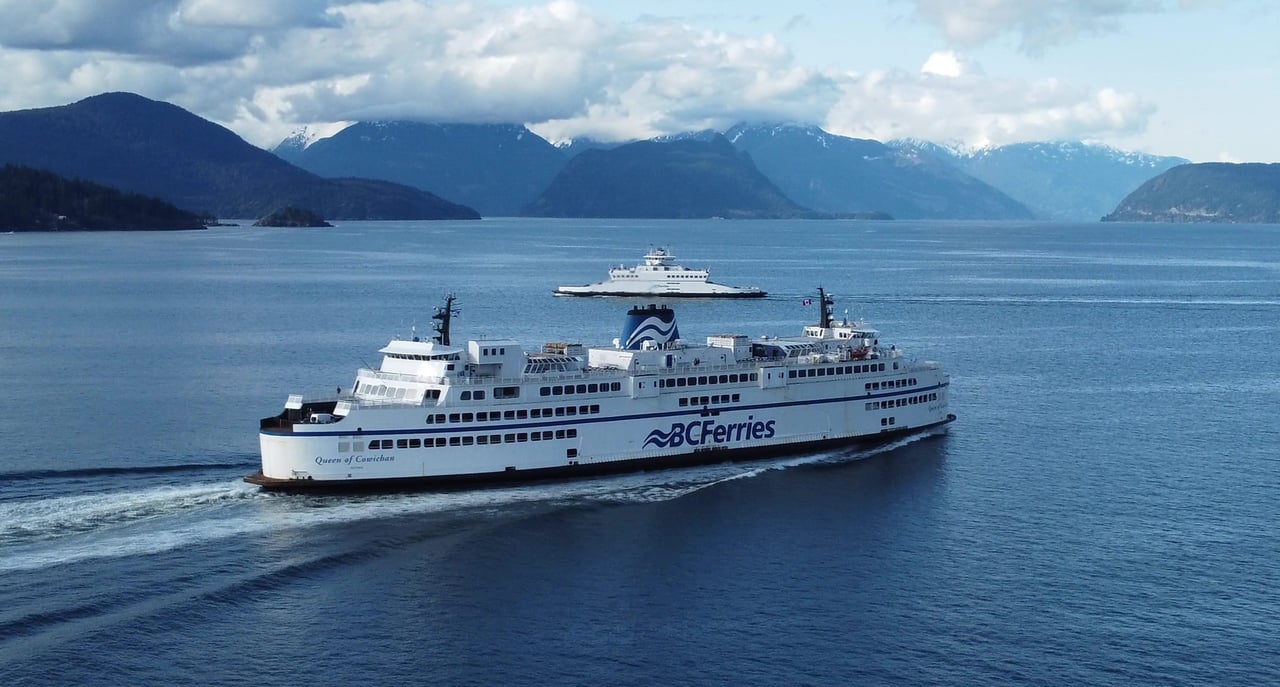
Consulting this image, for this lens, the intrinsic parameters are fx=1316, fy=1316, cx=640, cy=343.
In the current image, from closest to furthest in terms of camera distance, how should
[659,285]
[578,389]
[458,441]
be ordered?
[458,441]
[578,389]
[659,285]

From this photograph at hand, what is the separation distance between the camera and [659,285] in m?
154

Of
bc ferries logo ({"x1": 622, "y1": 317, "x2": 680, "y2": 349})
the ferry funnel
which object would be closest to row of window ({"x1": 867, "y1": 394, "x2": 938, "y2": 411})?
the ferry funnel

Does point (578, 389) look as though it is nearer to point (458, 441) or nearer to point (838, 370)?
point (458, 441)

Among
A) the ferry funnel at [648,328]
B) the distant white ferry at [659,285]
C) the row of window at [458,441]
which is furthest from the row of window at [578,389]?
the distant white ferry at [659,285]

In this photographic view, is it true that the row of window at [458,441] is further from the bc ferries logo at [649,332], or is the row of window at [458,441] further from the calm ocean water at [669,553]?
the bc ferries logo at [649,332]

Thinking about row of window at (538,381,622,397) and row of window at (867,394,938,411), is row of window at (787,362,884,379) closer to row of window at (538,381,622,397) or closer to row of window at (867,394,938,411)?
row of window at (867,394,938,411)

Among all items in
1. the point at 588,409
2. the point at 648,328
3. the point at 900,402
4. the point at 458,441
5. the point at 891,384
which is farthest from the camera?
the point at 900,402

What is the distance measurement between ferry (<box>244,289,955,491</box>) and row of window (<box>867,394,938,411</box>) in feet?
0.29

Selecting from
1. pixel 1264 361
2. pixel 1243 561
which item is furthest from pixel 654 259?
pixel 1243 561

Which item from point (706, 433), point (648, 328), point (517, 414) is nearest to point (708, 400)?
point (706, 433)

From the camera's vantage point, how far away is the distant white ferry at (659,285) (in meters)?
146

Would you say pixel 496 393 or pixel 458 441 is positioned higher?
pixel 496 393

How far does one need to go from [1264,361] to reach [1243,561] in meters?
51.0

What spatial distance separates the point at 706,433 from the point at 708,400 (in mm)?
1439
